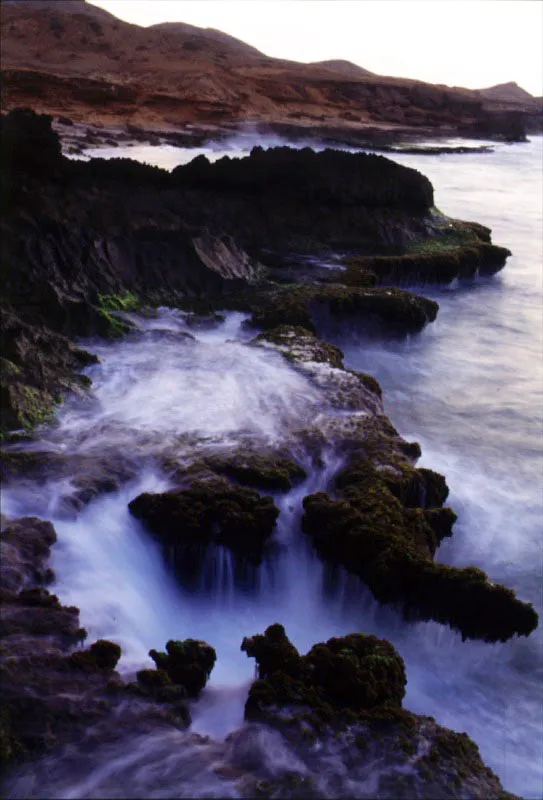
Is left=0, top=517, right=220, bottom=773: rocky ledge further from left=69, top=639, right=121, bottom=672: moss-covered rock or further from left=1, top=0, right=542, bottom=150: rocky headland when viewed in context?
left=1, top=0, right=542, bottom=150: rocky headland

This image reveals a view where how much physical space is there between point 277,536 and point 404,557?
1.28 m

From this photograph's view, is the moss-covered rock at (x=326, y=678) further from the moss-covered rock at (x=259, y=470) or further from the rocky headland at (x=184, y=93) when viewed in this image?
the rocky headland at (x=184, y=93)

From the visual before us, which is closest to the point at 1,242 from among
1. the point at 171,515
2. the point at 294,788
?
the point at 171,515

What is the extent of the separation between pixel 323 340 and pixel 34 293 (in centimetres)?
473

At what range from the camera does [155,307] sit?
13016 millimetres

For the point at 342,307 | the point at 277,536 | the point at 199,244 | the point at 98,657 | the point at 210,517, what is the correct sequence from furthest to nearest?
1. the point at 199,244
2. the point at 342,307
3. the point at 277,536
4. the point at 210,517
5. the point at 98,657

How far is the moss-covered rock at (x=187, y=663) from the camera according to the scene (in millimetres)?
5535

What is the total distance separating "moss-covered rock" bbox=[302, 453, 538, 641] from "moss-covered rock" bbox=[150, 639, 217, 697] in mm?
1917

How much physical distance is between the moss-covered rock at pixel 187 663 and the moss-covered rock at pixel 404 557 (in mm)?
1917

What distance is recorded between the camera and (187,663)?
5.57 meters

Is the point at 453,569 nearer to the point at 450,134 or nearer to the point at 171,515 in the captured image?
the point at 171,515

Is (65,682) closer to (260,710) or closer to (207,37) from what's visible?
(260,710)

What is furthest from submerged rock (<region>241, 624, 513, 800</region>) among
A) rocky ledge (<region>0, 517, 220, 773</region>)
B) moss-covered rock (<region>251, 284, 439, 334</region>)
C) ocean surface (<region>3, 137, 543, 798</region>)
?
moss-covered rock (<region>251, 284, 439, 334</region>)

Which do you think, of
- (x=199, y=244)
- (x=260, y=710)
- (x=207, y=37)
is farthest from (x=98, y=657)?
(x=207, y=37)
